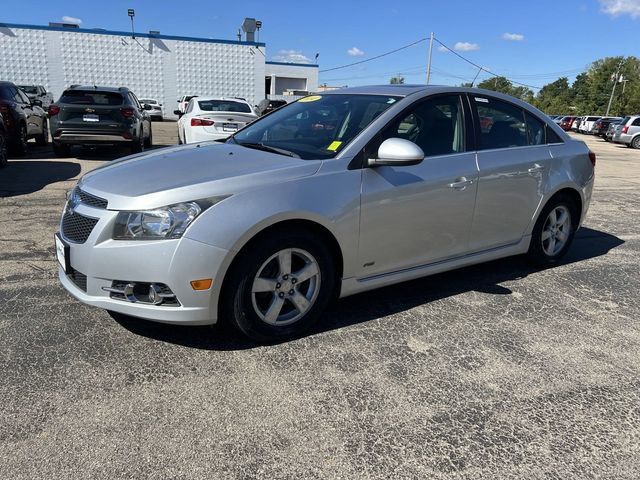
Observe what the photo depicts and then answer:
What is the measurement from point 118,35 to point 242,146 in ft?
119

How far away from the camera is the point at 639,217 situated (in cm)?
786

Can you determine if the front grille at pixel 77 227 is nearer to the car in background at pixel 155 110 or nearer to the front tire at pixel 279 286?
the front tire at pixel 279 286

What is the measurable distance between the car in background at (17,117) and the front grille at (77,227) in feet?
25.7

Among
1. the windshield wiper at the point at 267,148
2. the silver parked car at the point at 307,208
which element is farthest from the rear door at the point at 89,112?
the windshield wiper at the point at 267,148

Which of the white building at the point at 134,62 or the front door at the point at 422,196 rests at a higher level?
the white building at the point at 134,62

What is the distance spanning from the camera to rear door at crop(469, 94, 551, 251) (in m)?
4.11

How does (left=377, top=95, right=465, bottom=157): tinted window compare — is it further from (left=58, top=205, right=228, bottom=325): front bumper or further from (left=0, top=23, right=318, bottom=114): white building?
(left=0, top=23, right=318, bottom=114): white building

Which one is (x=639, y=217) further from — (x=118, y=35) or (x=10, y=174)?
(x=118, y=35)

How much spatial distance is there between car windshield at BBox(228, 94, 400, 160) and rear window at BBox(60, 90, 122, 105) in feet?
25.5

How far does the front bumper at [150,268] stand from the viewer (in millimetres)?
2781

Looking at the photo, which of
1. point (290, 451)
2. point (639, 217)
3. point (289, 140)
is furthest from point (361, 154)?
point (639, 217)

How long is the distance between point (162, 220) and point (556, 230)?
153 inches

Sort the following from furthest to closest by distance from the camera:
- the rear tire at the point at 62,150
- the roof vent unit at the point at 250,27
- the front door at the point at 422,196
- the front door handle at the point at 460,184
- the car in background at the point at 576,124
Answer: the car in background at the point at 576,124, the roof vent unit at the point at 250,27, the rear tire at the point at 62,150, the front door handle at the point at 460,184, the front door at the point at 422,196

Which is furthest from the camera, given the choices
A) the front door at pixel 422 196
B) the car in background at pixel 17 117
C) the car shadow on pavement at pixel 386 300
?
the car in background at pixel 17 117
